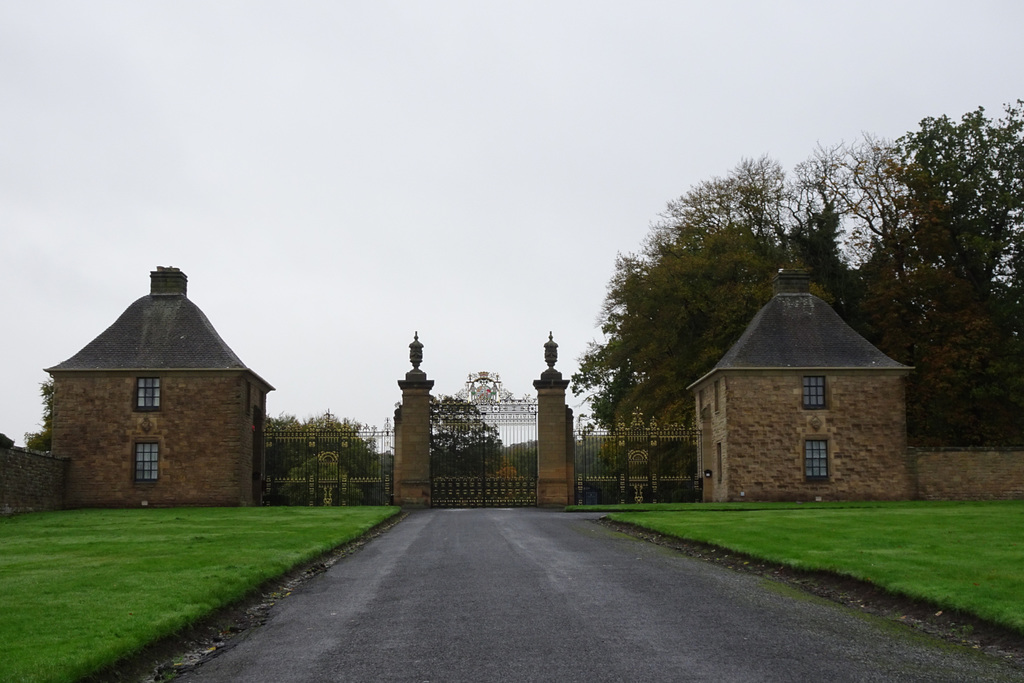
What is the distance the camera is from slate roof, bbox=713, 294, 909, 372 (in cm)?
3562

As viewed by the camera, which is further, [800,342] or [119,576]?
[800,342]

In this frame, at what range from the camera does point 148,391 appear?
116ft

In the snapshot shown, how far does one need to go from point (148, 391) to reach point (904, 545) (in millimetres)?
26948

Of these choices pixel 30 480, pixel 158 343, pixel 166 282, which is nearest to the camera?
pixel 30 480

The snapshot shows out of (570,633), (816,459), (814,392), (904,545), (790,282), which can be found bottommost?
(570,633)

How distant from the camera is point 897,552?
1459 centimetres

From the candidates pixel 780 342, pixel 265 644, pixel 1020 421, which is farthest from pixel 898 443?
pixel 265 644

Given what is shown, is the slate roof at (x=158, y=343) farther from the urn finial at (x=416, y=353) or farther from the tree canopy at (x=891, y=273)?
the tree canopy at (x=891, y=273)

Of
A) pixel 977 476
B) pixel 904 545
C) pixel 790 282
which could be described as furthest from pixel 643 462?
pixel 904 545

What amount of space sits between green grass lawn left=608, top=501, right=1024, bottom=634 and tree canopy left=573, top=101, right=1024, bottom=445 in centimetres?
1533

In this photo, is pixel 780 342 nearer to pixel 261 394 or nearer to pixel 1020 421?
pixel 1020 421

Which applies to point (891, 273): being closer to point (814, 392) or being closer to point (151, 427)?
point (814, 392)

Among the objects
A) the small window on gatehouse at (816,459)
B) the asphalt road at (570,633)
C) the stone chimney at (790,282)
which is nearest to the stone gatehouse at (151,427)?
the small window on gatehouse at (816,459)

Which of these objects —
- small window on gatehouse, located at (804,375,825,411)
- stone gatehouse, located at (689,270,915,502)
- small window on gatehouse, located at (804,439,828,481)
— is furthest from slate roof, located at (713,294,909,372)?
small window on gatehouse, located at (804,439,828,481)
